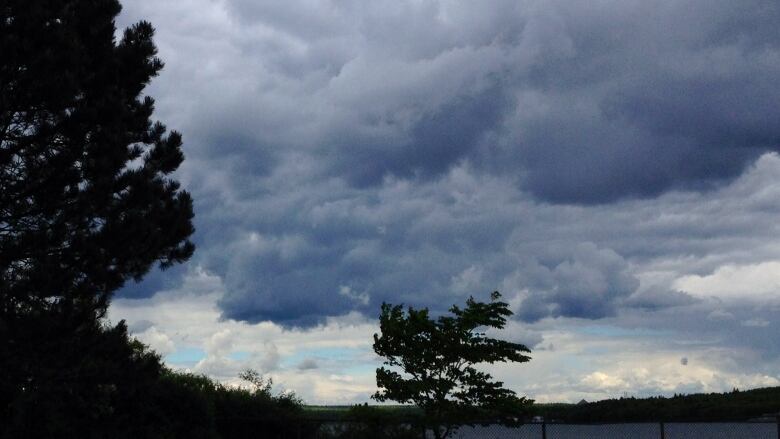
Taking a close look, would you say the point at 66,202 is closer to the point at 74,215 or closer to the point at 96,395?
the point at 74,215

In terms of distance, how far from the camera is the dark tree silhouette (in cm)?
2177

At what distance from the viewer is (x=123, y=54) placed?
2552 cm

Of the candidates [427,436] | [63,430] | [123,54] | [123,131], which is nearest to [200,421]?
[63,430]

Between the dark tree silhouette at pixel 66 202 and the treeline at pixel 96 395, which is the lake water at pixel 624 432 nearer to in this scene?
the treeline at pixel 96 395

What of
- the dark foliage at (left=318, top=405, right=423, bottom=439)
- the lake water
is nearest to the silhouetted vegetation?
the dark foliage at (left=318, top=405, right=423, bottom=439)

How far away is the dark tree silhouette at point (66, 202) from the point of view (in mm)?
21766

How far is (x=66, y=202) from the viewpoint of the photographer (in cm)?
2416

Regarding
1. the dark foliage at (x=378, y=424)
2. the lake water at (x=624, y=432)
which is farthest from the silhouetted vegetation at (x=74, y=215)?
the lake water at (x=624, y=432)

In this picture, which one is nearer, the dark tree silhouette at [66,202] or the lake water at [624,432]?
the dark tree silhouette at [66,202]

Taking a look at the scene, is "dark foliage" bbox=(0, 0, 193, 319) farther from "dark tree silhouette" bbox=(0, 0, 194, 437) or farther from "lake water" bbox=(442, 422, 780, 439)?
"lake water" bbox=(442, 422, 780, 439)

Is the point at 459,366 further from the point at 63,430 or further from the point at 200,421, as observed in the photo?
the point at 63,430

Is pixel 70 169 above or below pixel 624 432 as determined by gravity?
above

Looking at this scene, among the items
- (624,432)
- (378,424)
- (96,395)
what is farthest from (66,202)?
Result: (624,432)

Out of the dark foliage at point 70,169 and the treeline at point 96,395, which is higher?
the dark foliage at point 70,169
